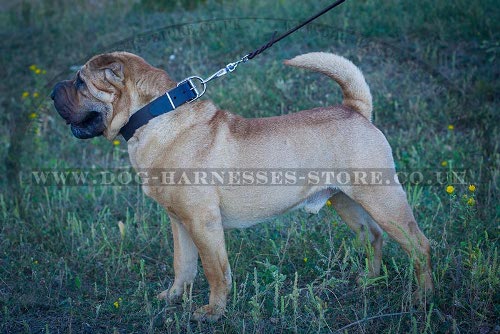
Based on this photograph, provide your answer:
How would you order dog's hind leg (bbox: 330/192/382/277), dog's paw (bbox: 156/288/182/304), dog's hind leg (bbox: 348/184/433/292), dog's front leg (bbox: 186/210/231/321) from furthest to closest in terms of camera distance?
1. dog's hind leg (bbox: 330/192/382/277)
2. dog's paw (bbox: 156/288/182/304)
3. dog's hind leg (bbox: 348/184/433/292)
4. dog's front leg (bbox: 186/210/231/321)

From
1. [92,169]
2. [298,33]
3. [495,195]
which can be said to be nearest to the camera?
[495,195]

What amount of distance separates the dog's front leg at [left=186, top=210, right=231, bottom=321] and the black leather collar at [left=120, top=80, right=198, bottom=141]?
710 mm

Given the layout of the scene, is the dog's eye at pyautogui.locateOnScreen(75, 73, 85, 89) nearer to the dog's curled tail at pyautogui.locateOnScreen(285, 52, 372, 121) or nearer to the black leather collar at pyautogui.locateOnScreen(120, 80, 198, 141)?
the black leather collar at pyautogui.locateOnScreen(120, 80, 198, 141)

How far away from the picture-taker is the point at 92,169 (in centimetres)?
622

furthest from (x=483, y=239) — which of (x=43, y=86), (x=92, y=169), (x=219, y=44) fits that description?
(x=43, y=86)

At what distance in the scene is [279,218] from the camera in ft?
16.4

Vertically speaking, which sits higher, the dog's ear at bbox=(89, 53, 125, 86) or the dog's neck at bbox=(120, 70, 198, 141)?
the dog's ear at bbox=(89, 53, 125, 86)

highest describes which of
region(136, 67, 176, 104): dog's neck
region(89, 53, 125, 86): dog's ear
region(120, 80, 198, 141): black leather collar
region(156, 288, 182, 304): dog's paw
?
region(89, 53, 125, 86): dog's ear

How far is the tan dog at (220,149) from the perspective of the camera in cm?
371

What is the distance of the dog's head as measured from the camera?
147 inches

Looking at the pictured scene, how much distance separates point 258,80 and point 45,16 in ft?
14.4

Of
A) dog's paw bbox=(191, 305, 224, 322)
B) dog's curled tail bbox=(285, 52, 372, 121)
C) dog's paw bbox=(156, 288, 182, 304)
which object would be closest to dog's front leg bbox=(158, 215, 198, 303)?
dog's paw bbox=(156, 288, 182, 304)

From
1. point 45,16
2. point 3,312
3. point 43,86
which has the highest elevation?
point 45,16

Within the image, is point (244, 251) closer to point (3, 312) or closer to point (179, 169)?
point (179, 169)
